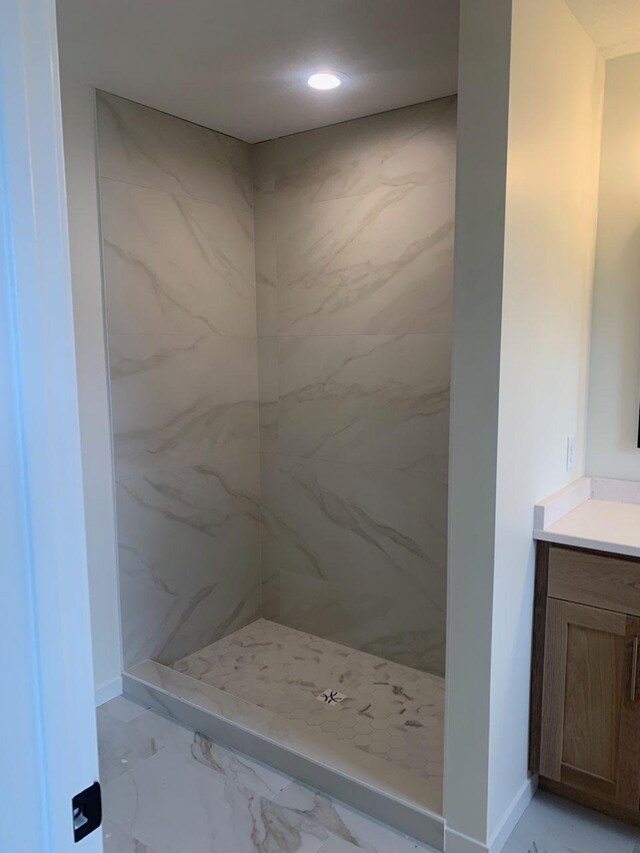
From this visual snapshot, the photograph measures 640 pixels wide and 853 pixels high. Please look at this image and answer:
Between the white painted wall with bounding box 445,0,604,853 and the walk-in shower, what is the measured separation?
1.80ft

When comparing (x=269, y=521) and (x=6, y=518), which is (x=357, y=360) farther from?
(x=6, y=518)

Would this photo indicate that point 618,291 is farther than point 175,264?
No

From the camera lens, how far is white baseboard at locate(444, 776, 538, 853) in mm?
1902

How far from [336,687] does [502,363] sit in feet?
6.05

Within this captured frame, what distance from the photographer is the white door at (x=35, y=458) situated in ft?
1.88

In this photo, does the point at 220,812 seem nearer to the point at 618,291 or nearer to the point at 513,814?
the point at 513,814

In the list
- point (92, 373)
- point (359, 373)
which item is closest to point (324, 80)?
point (359, 373)

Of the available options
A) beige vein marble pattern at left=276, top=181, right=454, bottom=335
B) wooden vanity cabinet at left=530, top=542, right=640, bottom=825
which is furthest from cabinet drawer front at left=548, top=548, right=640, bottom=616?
beige vein marble pattern at left=276, top=181, right=454, bottom=335

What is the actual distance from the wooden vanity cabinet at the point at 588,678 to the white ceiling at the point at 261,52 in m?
1.74

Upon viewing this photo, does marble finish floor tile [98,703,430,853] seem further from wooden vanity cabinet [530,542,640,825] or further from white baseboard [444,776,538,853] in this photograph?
wooden vanity cabinet [530,542,640,825]

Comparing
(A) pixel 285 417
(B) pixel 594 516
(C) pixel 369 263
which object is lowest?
(B) pixel 594 516

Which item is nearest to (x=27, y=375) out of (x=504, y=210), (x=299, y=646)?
(x=504, y=210)

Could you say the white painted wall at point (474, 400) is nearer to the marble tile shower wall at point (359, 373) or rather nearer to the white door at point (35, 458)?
the marble tile shower wall at point (359, 373)

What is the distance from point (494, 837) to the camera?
6.32ft
